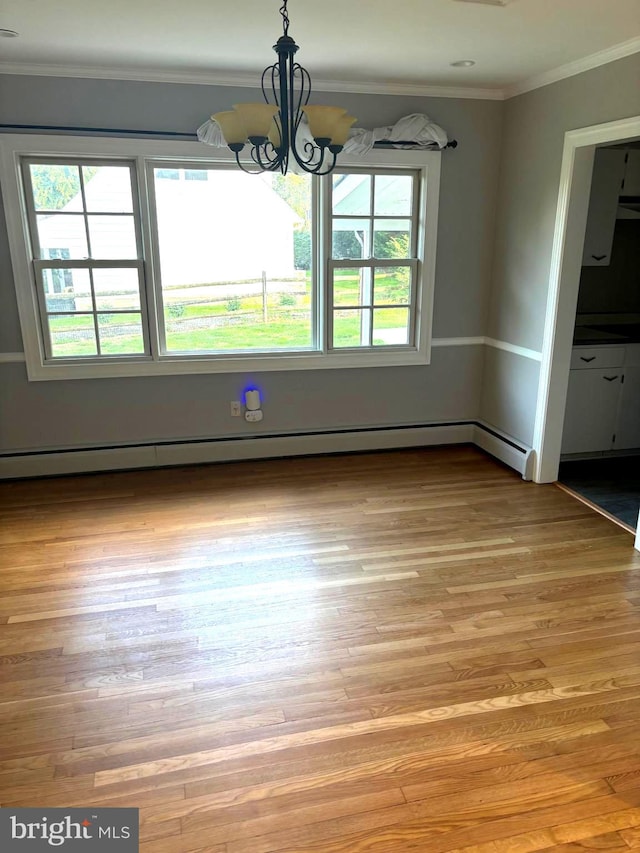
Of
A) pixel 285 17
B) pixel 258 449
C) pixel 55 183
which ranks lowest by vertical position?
pixel 258 449

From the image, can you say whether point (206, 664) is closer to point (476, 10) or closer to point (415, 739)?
point (415, 739)

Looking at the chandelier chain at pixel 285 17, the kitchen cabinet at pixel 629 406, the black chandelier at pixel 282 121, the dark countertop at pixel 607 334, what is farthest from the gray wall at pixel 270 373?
the black chandelier at pixel 282 121

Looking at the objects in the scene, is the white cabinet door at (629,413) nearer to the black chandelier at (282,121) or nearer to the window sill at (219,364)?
the window sill at (219,364)

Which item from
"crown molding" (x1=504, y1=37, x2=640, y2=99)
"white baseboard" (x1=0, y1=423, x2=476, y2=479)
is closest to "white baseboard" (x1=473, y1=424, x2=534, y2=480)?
"white baseboard" (x1=0, y1=423, x2=476, y2=479)

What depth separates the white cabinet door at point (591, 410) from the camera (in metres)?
4.31

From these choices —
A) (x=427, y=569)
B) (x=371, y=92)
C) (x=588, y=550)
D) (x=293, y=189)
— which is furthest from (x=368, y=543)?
(x=371, y=92)

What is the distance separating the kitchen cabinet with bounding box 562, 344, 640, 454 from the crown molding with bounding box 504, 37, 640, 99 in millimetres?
1705

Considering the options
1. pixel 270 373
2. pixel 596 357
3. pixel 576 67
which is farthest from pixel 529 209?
pixel 270 373

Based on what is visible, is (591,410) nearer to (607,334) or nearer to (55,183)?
(607,334)

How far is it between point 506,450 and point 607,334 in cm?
115

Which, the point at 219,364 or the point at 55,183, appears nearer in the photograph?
the point at 55,183

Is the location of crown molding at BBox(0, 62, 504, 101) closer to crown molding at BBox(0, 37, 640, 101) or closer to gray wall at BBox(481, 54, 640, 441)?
crown molding at BBox(0, 37, 640, 101)

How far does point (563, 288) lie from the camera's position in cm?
380

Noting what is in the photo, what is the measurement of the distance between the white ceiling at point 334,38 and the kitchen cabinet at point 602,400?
1.85 meters
